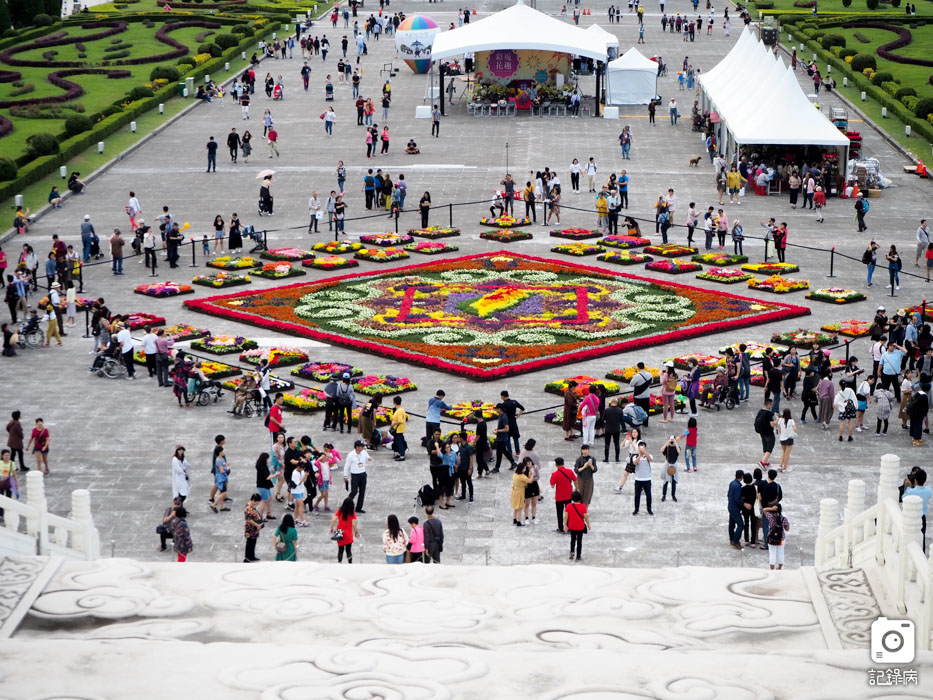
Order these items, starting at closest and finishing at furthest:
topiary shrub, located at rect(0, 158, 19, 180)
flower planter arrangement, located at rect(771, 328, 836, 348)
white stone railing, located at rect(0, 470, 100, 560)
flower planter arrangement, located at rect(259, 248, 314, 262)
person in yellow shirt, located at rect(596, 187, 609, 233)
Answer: white stone railing, located at rect(0, 470, 100, 560) → flower planter arrangement, located at rect(771, 328, 836, 348) → flower planter arrangement, located at rect(259, 248, 314, 262) → person in yellow shirt, located at rect(596, 187, 609, 233) → topiary shrub, located at rect(0, 158, 19, 180)

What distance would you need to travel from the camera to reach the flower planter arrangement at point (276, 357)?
32688 mm

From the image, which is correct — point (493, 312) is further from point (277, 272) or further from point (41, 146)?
point (41, 146)

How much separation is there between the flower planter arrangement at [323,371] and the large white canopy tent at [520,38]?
34.2 meters

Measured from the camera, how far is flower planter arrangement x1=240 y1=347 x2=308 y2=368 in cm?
3269

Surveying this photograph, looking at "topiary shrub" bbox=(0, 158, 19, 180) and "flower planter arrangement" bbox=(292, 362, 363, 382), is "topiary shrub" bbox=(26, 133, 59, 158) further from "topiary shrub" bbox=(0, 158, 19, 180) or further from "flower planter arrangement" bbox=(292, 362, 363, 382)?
"flower planter arrangement" bbox=(292, 362, 363, 382)

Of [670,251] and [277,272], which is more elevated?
[670,251]

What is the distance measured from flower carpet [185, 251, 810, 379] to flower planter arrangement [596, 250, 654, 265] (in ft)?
4.28

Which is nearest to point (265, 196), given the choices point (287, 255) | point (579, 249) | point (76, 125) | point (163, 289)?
point (287, 255)

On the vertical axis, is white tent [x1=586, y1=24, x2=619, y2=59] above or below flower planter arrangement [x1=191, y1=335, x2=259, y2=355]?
above

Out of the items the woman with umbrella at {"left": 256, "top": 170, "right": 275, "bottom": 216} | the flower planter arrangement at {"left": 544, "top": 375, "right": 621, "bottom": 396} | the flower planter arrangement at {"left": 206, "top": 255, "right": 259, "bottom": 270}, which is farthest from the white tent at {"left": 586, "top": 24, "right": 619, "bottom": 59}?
the flower planter arrangement at {"left": 544, "top": 375, "right": 621, "bottom": 396}

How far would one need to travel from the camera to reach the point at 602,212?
152ft

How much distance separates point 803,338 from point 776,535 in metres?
13.8

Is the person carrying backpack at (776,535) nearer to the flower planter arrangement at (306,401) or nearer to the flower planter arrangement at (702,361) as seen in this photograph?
the flower planter arrangement at (702,361)

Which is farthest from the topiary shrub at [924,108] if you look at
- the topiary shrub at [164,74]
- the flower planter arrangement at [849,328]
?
the topiary shrub at [164,74]
